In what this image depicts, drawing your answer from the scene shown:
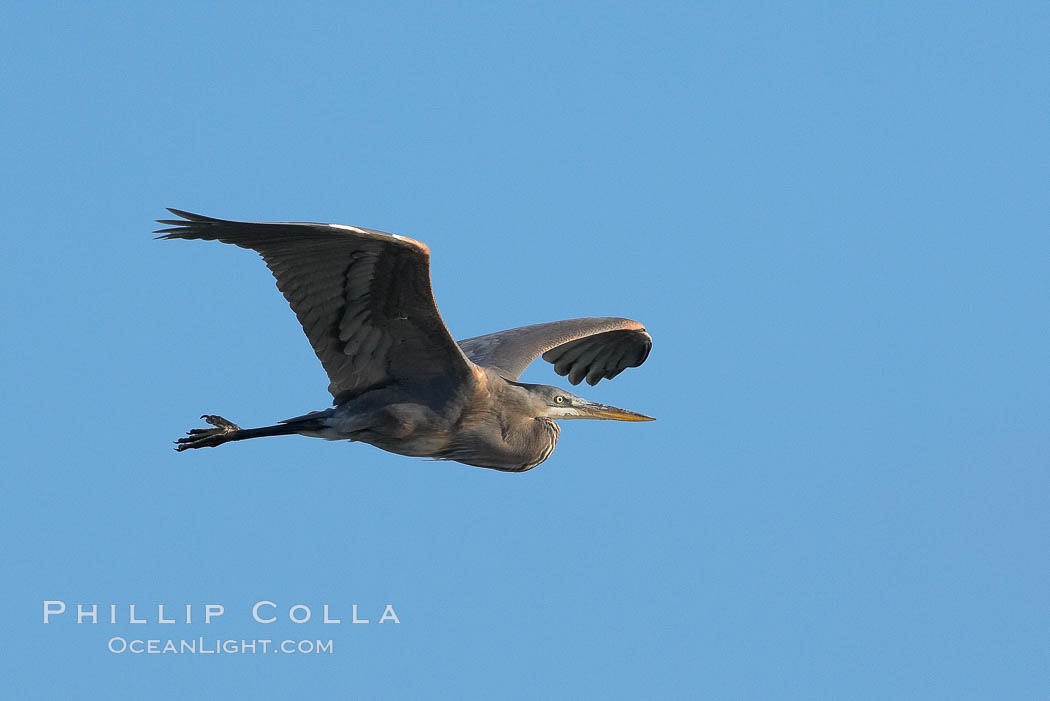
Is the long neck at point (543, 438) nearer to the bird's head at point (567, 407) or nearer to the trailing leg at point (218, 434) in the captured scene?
the bird's head at point (567, 407)

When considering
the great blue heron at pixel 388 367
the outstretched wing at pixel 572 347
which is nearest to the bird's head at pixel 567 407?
the great blue heron at pixel 388 367

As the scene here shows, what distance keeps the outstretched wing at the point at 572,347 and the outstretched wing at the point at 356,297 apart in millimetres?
1572

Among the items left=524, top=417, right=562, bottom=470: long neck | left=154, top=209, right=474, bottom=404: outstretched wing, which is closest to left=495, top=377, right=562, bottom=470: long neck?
left=524, top=417, right=562, bottom=470: long neck

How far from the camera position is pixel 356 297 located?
11.1m

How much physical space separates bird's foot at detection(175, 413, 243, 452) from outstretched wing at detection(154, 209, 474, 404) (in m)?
1.04

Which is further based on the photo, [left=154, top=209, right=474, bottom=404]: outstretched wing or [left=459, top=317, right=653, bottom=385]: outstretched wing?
[left=459, top=317, right=653, bottom=385]: outstretched wing

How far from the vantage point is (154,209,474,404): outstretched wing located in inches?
404

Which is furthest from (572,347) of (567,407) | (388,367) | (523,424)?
(388,367)

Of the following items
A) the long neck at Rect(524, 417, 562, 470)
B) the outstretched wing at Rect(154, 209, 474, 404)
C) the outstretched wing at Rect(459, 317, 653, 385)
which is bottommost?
the long neck at Rect(524, 417, 562, 470)

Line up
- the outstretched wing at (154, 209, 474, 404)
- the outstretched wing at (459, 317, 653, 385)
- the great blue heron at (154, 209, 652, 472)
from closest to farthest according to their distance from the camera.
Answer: the outstretched wing at (154, 209, 474, 404) → the great blue heron at (154, 209, 652, 472) → the outstretched wing at (459, 317, 653, 385)

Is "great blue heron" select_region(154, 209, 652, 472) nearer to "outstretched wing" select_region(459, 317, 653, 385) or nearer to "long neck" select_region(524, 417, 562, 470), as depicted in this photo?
"long neck" select_region(524, 417, 562, 470)

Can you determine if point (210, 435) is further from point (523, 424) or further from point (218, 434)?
point (523, 424)

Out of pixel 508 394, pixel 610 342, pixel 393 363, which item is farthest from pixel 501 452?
pixel 610 342

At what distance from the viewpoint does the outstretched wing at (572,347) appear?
13.9 meters
